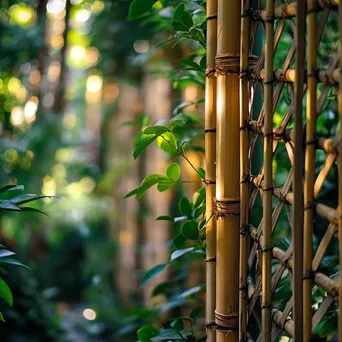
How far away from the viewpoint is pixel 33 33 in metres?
3.22

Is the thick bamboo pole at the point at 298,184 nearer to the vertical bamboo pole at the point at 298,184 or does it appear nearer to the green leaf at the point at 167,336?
the vertical bamboo pole at the point at 298,184

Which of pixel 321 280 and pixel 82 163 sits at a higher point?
pixel 82 163

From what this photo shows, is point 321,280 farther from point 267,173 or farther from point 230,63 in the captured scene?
point 230,63

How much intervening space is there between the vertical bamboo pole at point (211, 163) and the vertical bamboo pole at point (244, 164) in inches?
3.7

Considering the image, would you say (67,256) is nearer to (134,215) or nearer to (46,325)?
(134,215)

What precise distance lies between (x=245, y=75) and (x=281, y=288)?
0.56 metres

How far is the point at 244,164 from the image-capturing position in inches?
34.8

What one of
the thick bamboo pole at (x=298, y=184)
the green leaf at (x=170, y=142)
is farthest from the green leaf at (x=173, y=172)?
the thick bamboo pole at (x=298, y=184)

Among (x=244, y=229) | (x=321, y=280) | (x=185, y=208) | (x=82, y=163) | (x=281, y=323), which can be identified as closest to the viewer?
(x=321, y=280)

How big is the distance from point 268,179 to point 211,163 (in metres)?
0.22

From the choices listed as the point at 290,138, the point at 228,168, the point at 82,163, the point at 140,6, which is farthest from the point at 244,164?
the point at 82,163

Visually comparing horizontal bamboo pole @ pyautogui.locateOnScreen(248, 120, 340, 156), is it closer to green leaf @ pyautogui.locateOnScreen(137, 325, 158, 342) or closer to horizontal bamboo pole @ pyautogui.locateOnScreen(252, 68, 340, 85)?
horizontal bamboo pole @ pyautogui.locateOnScreen(252, 68, 340, 85)

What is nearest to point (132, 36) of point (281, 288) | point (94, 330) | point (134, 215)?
point (134, 215)

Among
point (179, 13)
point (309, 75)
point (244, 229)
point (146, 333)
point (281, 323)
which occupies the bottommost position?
point (146, 333)
